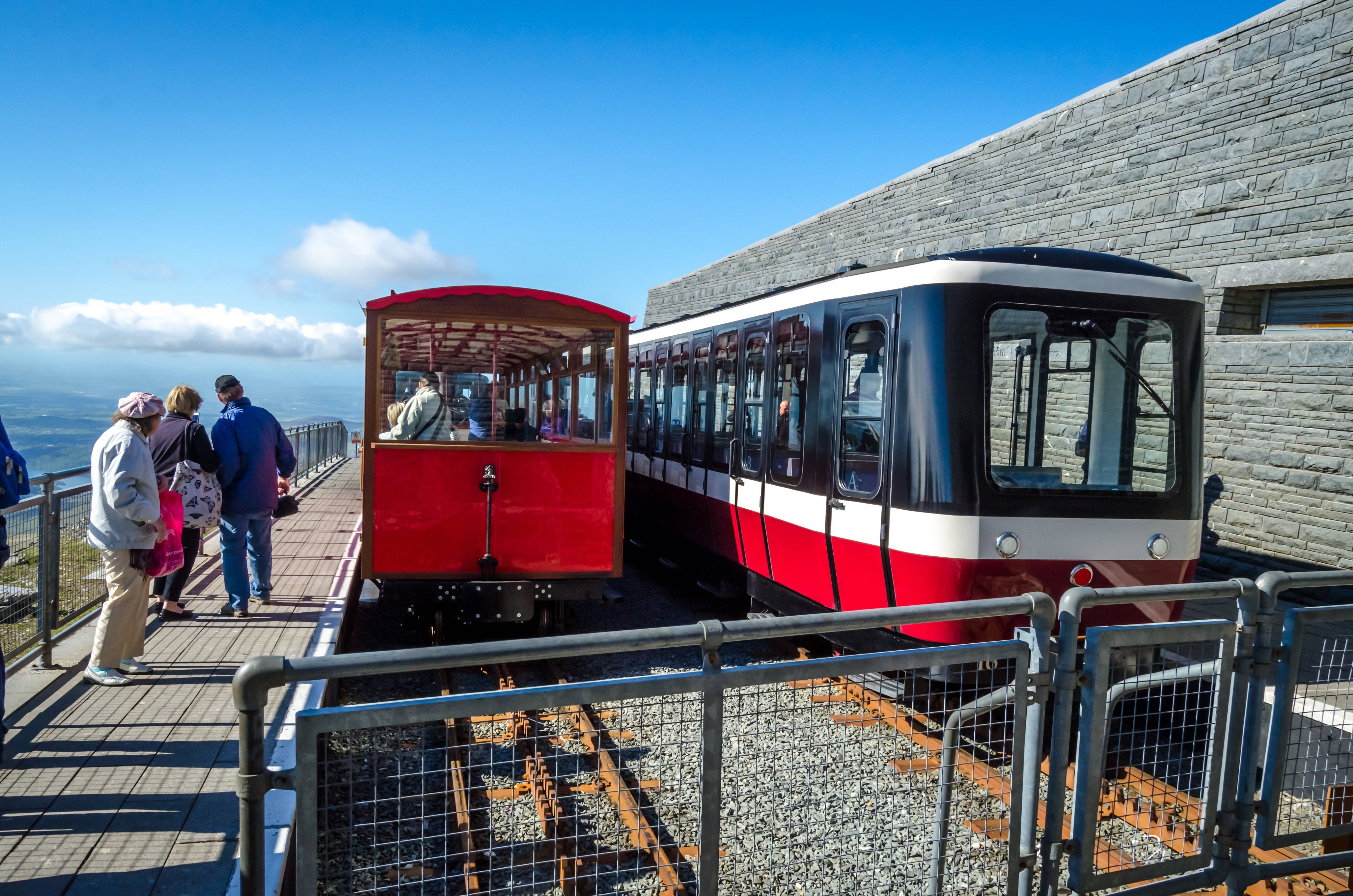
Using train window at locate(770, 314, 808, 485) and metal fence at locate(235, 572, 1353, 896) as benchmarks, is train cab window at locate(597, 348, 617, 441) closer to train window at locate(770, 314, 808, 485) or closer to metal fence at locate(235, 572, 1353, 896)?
train window at locate(770, 314, 808, 485)

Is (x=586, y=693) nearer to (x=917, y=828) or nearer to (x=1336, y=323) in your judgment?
(x=917, y=828)

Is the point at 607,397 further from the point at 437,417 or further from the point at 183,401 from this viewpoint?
the point at 183,401

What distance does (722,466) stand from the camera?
8.68 metres

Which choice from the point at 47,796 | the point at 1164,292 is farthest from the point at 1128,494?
the point at 47,796

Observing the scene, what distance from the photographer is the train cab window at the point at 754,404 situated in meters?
7.78

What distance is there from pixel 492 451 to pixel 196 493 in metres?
2.17

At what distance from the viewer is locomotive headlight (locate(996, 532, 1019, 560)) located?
5379 millimetres

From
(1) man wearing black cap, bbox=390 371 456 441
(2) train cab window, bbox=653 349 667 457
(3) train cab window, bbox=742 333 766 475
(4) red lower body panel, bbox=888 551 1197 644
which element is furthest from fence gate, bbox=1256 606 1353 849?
(2) train cab window, bbox=653 349 667 457

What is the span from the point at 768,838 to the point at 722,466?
5.05 m

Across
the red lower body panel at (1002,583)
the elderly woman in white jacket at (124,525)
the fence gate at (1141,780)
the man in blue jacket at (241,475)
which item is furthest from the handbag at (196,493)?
the fence gate at (1141,780)

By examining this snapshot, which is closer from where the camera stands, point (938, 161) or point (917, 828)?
point (917, 828)

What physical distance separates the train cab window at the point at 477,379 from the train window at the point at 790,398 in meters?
1.44

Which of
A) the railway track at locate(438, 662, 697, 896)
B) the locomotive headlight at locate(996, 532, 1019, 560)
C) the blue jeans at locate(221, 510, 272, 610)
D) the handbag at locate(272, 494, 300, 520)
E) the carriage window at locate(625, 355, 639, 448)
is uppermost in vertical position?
the carriage window at locate(625, 355, 639, 448)

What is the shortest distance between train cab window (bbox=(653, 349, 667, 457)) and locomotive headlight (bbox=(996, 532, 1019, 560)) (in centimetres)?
581
